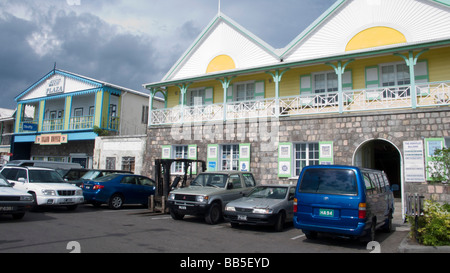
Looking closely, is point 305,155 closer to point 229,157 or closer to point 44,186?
point 229,157

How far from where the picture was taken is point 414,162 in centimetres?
1244

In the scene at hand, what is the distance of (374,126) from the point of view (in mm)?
13430

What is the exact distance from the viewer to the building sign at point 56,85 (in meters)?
27.1

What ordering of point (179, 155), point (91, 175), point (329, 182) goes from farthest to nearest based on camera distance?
point (179, 155) → point (91, 175) → point (329, 182)

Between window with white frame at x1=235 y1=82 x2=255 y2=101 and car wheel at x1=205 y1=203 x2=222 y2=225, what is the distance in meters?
8.78

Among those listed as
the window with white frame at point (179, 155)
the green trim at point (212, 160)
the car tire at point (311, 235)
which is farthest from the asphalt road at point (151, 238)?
the window with white frame at point (179, 155)

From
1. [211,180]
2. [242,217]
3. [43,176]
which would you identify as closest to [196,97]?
[211,180]

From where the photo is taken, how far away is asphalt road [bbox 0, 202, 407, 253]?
22.3 ft

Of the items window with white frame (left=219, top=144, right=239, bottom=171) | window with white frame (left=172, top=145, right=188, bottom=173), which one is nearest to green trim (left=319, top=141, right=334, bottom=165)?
window with white frame (left=219, top=144, right=239, bottom=171)

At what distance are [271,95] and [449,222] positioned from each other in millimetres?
11734

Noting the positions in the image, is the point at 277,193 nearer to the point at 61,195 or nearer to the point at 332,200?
the point at 332,200

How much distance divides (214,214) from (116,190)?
4.93m

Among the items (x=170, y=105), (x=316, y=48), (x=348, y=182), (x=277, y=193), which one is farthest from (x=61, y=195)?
(x=316, y=48)
